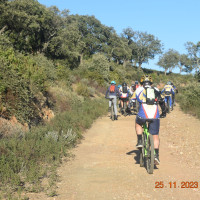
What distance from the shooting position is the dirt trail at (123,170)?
14.7 feet

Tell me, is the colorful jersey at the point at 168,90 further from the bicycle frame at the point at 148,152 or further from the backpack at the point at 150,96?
the backpack at the point at 150,96

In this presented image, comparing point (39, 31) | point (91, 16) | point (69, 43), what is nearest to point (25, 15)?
point (39, 31)

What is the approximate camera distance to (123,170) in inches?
228

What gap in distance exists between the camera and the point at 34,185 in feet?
15.5

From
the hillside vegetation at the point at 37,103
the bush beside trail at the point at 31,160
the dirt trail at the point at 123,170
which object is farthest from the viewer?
the hillside vegetation at the point at 37,103

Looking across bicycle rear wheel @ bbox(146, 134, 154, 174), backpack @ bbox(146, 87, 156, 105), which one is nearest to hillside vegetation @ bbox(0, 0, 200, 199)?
bicycle rear wheel @ bbox(146, 134, 154, 174)

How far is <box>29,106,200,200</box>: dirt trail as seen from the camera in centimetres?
448

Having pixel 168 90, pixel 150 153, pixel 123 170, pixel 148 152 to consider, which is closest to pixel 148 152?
pixel 148 152

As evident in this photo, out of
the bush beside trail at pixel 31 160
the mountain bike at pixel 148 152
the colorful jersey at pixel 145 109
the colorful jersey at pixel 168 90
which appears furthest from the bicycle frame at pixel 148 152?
the colorful jersey at pixel 168 90

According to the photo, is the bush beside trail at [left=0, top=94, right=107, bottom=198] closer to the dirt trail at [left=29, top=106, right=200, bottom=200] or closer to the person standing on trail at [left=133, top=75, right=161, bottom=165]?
the dirt trail at [left=29, top=106, right=200, bottom=200]

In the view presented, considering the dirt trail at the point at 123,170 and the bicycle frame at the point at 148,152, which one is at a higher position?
the bicycle frame at the point at 148,152

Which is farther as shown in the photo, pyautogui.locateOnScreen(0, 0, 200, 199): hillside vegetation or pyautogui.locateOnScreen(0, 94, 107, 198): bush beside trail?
pyautogui.locateOnScreen(0, 0, 200, 199): hillside vegetation

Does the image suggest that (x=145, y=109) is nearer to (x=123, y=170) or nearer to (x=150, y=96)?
(x=150, y=96)

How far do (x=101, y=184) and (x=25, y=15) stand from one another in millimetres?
22073
